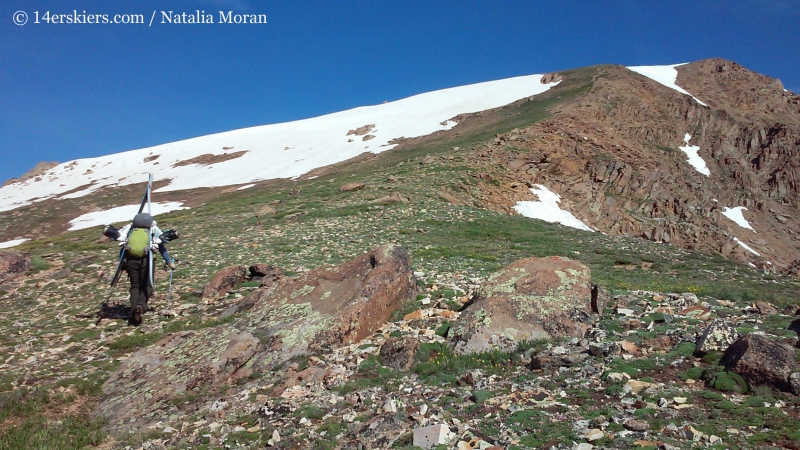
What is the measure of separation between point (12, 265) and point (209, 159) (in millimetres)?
80316

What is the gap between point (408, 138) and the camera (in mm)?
79812

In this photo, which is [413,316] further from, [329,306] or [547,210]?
[547,210]

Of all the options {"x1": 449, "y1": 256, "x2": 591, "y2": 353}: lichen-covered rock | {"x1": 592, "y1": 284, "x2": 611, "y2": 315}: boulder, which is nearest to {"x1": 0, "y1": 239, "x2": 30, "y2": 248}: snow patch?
{"x1": 449, "y1": 256, "x2": 591, "y2": 353}: lichen-covered rock

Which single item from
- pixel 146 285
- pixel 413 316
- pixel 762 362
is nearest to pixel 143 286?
pixel 146 285

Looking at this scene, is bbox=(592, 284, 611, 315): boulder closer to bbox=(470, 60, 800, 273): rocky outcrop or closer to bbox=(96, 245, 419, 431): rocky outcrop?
bbox=(96, 245, 419, 431): rocky outcrop

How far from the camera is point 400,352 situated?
1105cm

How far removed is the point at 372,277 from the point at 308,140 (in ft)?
282

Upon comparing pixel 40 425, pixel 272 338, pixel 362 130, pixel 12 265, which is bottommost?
pixel 40 425

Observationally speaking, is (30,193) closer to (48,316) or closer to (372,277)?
(48,316)

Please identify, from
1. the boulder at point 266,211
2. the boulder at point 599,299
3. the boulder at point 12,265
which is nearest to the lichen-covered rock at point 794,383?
the boulder at point 599,299

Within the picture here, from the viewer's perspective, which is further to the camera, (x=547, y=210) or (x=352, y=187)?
(x=547, y=210)

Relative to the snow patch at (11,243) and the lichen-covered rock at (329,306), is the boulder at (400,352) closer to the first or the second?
the lichen-covered rock at (329,306)

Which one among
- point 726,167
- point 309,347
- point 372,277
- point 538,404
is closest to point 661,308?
point 538,404

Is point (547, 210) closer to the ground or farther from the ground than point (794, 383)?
farther from the ground
